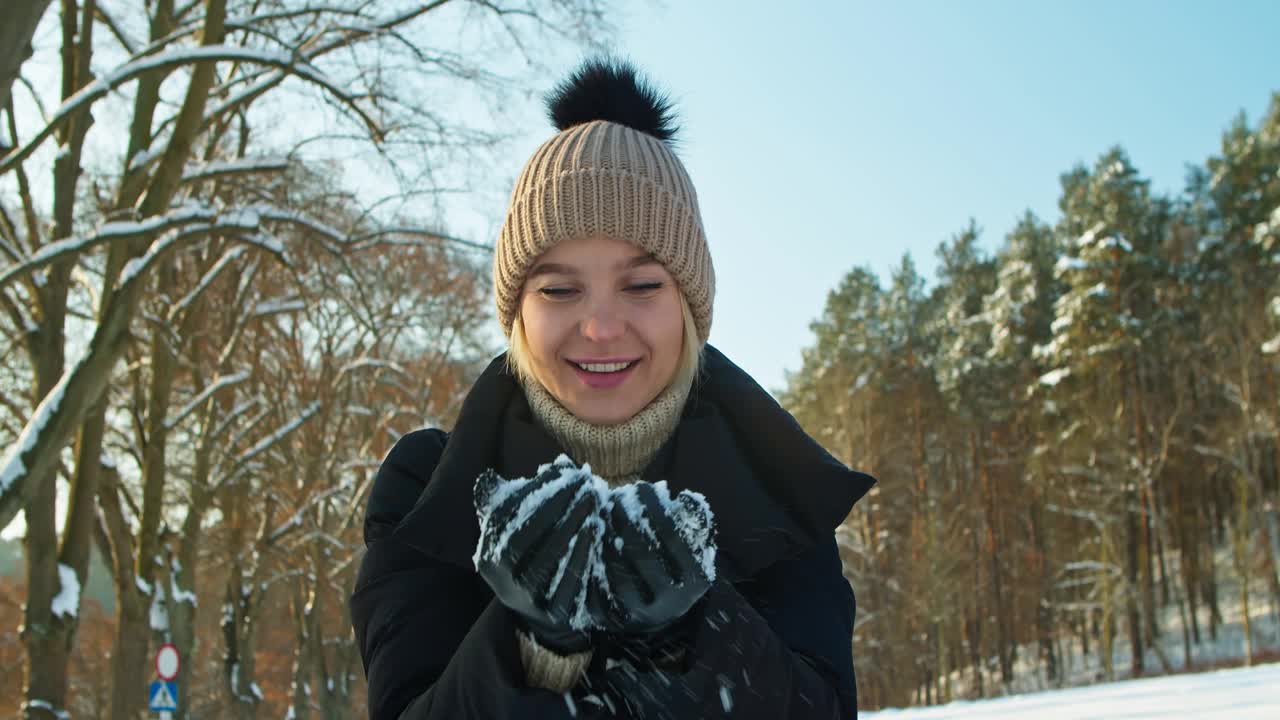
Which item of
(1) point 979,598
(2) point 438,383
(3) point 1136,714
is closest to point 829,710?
(3) point 1136,714

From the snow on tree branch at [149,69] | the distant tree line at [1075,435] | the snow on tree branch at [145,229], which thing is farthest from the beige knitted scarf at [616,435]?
the distant tree line at [1075,435]

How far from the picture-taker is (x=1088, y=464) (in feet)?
97.9

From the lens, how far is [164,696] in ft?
39.8

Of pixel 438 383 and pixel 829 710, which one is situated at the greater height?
pixel 438 383

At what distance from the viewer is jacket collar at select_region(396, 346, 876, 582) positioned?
1612 mm

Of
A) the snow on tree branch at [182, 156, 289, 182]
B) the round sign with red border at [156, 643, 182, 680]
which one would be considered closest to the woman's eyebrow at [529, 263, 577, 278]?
the snow on tree branch at [182, 156, 289, 182]

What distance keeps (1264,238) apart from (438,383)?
80.0ft

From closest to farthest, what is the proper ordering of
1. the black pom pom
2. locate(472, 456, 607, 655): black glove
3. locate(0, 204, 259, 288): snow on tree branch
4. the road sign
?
locate(472, 456, 607, 655): black glove, the black pom pom, locate(0, 204, 259, 288): snow on tree branch, the road sign

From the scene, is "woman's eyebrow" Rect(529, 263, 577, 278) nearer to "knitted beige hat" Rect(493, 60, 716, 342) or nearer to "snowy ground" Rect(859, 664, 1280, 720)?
"knitted beige hat" Rect(493, 60, 716, 342)

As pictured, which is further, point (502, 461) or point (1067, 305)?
point (1067, 305)

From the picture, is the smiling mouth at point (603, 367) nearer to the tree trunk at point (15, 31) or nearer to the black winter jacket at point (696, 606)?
the black winter jacket at point (696, 606)

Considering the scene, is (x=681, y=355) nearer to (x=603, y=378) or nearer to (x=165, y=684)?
(x=603, y=378)

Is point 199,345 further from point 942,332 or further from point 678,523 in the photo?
point 942,332

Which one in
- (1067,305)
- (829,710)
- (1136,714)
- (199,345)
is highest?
(1067,305)
